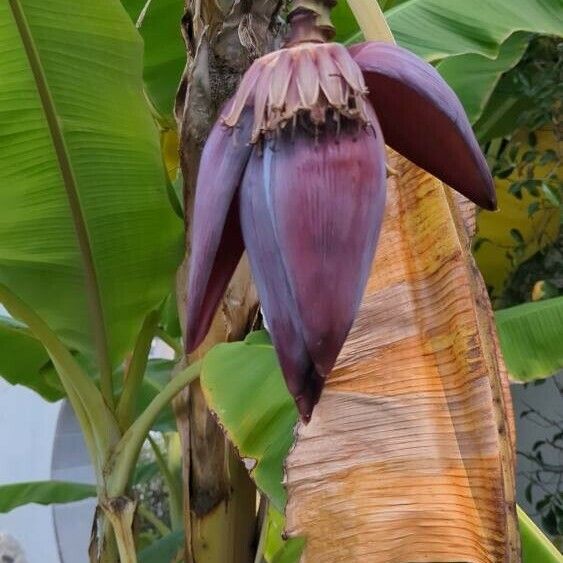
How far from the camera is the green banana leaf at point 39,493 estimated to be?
1.18m

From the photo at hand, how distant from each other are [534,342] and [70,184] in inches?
17.1

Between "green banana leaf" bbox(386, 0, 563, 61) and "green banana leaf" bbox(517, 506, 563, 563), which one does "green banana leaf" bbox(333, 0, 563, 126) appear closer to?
"green banana leaf" bbox(386, 0, 563, 61)

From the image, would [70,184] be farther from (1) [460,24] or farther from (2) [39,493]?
(2) [39,493]

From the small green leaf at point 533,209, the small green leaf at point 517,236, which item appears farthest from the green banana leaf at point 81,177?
the small green leaf at point 517,236

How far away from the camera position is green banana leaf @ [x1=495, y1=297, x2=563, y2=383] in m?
0.71

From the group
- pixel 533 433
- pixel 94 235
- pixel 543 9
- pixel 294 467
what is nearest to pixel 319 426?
pixel 294 467

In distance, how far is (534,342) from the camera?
720mm

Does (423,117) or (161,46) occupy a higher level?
(161,46)

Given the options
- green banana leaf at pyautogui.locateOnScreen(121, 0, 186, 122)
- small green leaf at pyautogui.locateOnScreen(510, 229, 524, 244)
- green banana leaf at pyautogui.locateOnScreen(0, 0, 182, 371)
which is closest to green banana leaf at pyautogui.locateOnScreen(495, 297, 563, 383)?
green banana leaf at pyautogui.locateOnScreen(0, 0, 182, 371)

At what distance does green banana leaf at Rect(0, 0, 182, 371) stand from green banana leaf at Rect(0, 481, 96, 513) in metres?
0.50

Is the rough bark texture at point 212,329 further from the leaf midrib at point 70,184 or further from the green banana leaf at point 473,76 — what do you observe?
the green banana leaf at point 473,76

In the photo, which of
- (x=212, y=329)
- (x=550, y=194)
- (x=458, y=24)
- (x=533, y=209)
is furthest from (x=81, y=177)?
(x=533, y=209)

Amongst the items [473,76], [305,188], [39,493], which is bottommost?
[39,493]

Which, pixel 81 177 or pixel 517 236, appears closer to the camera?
pixel 81 177
